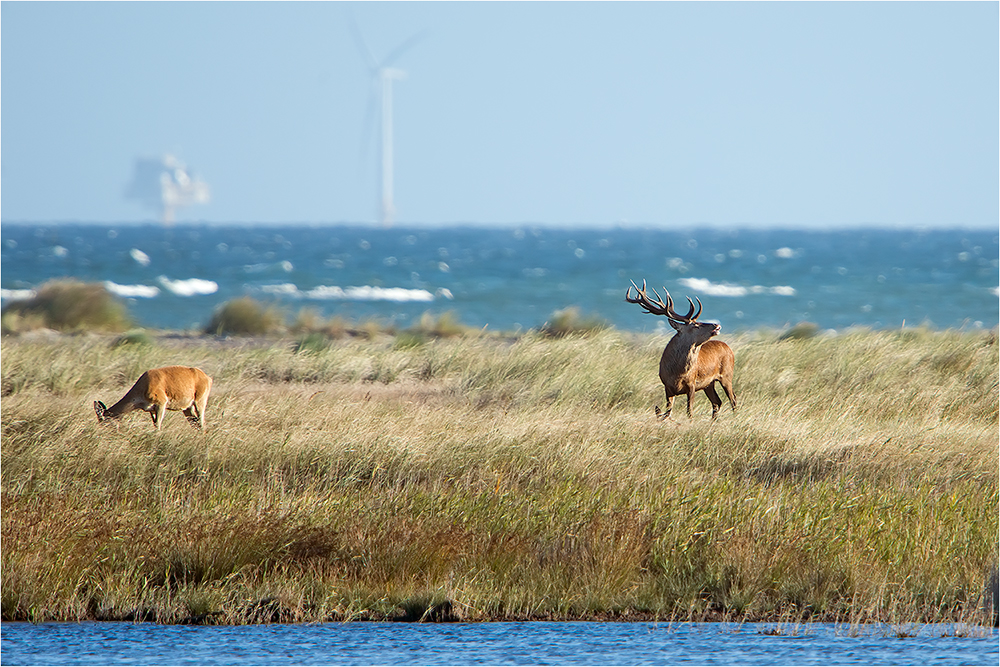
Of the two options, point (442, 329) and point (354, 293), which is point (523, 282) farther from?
point (442, 329)

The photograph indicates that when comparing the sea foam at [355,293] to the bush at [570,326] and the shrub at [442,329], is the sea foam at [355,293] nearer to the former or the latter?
the shrub at [442,329]

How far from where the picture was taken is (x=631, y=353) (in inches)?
590

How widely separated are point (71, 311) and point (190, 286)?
1053 inches

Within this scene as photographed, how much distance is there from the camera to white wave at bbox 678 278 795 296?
5199 cm

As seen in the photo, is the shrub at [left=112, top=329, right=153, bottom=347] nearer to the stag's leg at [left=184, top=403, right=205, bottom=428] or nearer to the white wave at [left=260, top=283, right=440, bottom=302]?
the stag's leg at [left=184, top=403, right=205, bottom=428]

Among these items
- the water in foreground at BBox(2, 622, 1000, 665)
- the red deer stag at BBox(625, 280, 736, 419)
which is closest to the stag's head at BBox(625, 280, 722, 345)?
the red deer stag at BBox(625, 280, 736, 419)

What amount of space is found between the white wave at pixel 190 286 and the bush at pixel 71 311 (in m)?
22.9

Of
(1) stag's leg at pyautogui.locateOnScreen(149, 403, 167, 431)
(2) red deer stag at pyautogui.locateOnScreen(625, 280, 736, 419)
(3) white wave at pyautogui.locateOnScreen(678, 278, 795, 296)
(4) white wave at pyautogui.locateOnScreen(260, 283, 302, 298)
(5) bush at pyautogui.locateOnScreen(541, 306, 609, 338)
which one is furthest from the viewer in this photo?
(3) white wave at pyautogui.locateOnScreen(678, 278, 795, 296)

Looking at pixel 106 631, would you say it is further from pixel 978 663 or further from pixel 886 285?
pixel 886 285

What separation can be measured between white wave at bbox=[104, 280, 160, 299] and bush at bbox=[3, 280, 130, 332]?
20.6 metres

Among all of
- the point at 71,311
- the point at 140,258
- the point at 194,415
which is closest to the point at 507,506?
the point at 194,415

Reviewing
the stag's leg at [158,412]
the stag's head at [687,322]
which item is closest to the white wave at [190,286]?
the stag's leg at [158,412]

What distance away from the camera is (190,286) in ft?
162

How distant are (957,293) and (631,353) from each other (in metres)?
38.2
